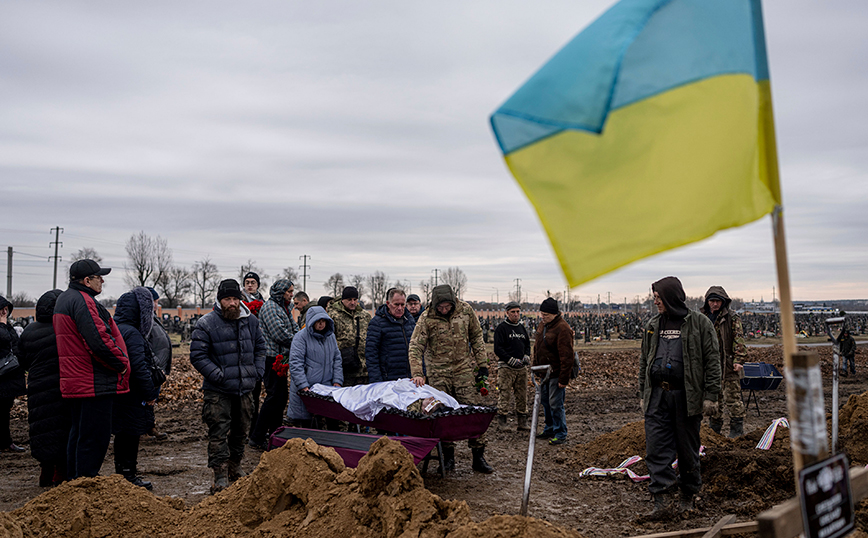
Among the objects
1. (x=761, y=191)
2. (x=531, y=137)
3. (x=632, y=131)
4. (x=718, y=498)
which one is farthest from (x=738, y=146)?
(x=718, y=498)

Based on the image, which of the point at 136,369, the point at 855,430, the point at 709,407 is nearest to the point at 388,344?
the point at 136,369

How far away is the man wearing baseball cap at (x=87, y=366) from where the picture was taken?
5.25 metres

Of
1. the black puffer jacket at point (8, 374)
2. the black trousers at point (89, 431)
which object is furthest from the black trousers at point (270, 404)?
the black puffer jacket at point (8, 374)

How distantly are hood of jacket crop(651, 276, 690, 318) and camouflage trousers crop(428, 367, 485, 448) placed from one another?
2.49 meters

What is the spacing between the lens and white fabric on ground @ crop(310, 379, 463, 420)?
6148 mm

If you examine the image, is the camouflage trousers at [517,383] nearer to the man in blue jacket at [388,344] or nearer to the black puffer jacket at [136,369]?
the man in blue jacket at [388,344]

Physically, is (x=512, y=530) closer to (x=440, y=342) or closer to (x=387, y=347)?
(x=440, y=342)

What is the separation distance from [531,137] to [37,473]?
7321 millimetres

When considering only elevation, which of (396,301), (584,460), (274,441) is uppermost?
(396,301)

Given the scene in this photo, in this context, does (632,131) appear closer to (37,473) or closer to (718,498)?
(718,498)

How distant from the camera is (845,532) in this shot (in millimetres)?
1942

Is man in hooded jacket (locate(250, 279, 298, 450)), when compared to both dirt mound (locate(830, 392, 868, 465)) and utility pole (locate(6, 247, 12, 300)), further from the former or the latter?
utility pole (locate(6, 247, 12, 300))

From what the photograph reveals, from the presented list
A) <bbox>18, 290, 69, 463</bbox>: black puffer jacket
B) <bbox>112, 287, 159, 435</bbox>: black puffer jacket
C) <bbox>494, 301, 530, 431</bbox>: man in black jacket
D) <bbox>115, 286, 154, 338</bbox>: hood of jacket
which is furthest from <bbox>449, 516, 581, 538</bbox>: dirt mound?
<bbox>494, 301, 530, 431</bbox>: man in black jacket

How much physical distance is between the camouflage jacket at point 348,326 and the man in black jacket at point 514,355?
2174mm
